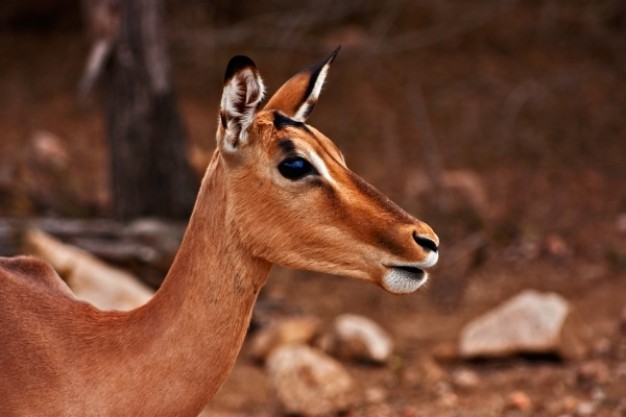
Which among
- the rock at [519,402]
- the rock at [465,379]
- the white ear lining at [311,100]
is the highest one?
the rock at [465,379]

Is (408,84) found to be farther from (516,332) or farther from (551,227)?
(516,332)

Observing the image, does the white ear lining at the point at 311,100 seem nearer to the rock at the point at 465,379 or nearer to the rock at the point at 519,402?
the rock at the point at 519,402

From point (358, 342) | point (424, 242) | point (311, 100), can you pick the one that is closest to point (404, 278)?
point (424, 242)

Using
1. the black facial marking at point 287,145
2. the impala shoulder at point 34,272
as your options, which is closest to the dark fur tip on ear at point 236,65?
the black facial marking at point 287,145

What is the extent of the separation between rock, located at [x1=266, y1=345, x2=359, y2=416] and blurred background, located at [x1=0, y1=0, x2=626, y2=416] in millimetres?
195

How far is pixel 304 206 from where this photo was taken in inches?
167

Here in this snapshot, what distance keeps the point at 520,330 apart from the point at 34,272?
15.7 feet

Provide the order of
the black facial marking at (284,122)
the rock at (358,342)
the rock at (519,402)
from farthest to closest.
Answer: the rock at (358,342), the rock at (519,402), the black facial marking at (284,122)

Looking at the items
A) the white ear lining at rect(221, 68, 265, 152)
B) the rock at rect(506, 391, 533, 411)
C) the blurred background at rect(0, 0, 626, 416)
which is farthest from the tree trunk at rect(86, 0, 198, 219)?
the white ear lining at rect(221, 68, 265, 152)

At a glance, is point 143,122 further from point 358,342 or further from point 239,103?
point 239,103

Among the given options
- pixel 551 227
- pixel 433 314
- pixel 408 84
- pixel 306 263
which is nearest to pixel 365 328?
pixel 433 314

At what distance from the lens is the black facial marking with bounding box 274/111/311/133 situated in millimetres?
4359

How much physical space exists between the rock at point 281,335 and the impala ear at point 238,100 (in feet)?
15.5

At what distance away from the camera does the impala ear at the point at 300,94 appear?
455cm
